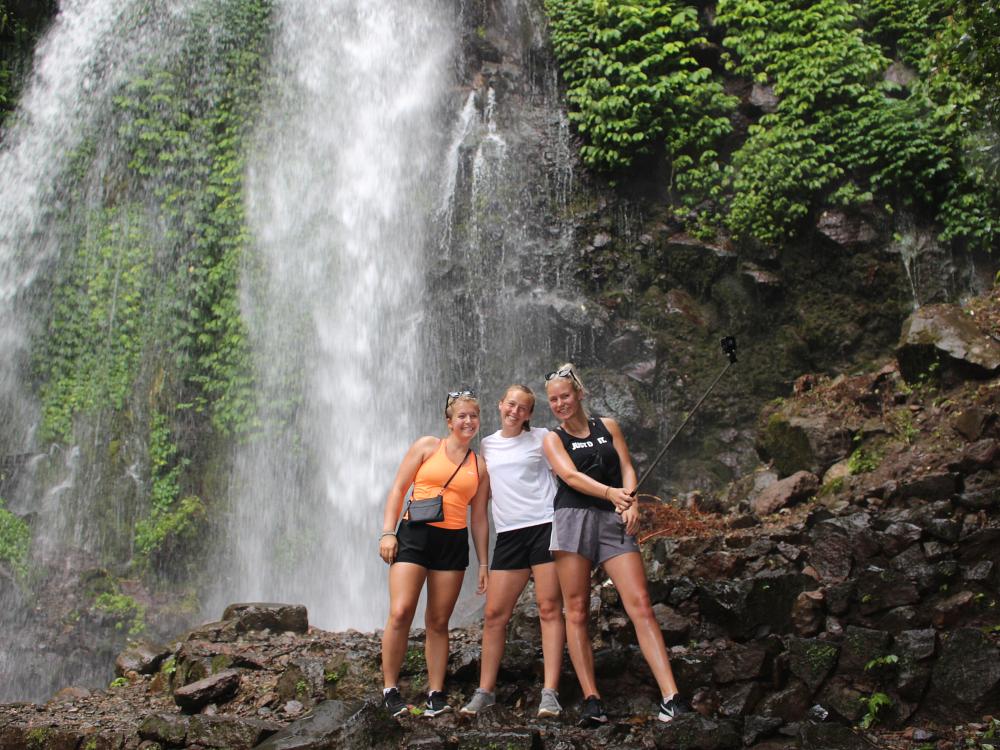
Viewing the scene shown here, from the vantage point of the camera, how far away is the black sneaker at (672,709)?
388cm

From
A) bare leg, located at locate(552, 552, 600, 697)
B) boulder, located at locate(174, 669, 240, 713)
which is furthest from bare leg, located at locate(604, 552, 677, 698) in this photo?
boulder, located at locate(174, 669, 240, 713)

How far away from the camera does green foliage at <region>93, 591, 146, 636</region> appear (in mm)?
10508

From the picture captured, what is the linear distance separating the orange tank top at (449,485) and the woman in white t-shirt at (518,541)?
122 mm

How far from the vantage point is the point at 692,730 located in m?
3.72

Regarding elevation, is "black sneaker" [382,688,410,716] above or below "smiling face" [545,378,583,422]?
below

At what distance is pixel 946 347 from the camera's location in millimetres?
8930

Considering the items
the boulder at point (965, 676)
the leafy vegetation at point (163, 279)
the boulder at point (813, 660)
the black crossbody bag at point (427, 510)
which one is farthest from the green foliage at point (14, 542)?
the boulder at point (965, 676)

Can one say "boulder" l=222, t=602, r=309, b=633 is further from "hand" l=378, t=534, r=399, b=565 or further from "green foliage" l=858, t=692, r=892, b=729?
"green foliage" l=858, t=692, r=892, b=729

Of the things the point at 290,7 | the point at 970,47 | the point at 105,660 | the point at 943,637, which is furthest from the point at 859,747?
the point at 290,7

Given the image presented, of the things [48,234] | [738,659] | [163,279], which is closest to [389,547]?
[738,659]

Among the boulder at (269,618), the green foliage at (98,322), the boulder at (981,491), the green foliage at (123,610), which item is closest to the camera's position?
the boulder at (981,491)

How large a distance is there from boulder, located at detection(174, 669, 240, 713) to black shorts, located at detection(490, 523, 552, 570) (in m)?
2.08

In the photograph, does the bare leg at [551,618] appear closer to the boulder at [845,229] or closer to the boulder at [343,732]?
the boulder at [343,732]

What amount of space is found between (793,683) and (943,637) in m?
0.84
